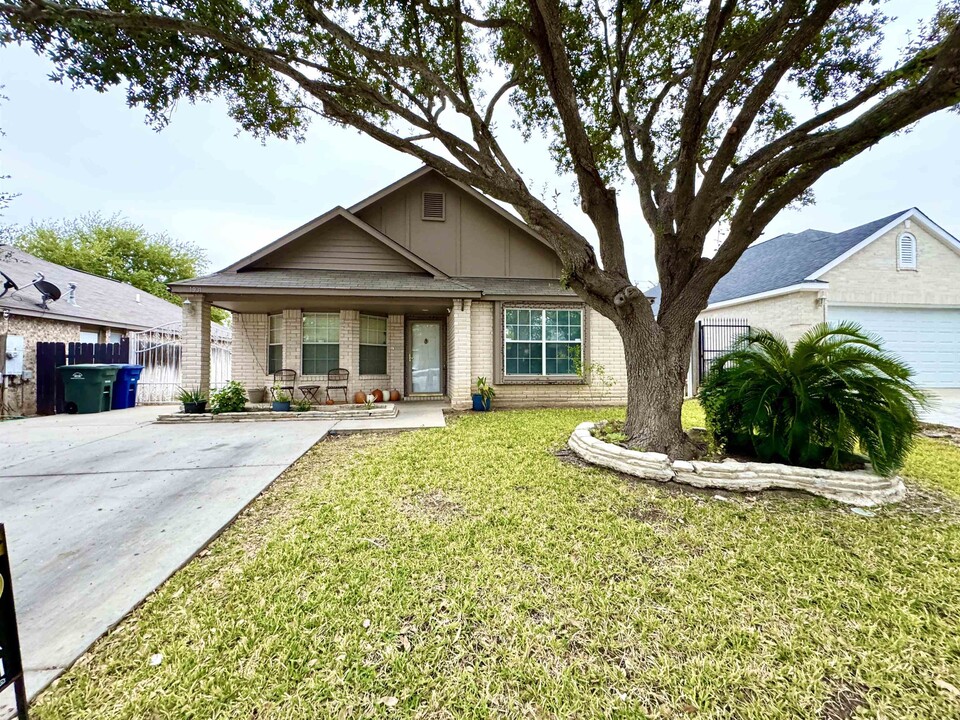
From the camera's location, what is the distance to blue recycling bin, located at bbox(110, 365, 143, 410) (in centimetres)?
1026

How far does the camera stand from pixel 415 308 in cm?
1009

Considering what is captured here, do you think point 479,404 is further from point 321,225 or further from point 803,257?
point 803,257

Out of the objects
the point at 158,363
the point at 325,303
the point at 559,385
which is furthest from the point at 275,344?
the point at 559,385

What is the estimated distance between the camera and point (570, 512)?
346cm

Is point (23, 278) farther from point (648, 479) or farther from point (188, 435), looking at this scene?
point (648, 479)

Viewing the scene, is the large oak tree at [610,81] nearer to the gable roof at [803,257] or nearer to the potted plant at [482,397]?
the potted plant at [482,397]

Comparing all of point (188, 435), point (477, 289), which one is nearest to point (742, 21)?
point (477, 289)

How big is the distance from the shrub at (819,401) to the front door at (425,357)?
7.92m

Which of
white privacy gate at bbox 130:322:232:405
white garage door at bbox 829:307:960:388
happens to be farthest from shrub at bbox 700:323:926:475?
white privacy gate at bbox 130:322:232:405

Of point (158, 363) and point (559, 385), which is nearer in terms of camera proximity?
point (559, 385)

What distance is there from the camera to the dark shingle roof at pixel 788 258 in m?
12.4

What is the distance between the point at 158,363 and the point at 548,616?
14680 millimetres

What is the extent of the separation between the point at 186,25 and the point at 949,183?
21.7 m

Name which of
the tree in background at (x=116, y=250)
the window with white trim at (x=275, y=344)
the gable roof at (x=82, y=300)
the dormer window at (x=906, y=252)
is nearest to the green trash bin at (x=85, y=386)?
the gable roof at (x=82, y=300)
